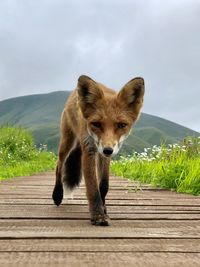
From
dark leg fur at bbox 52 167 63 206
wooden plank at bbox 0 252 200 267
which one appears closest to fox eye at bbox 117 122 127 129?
dark leg fur at bbox 52 167 63 206

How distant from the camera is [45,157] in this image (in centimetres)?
1991

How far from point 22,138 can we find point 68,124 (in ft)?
49.7

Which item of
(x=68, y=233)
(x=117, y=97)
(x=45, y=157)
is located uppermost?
(x=117, y=97)

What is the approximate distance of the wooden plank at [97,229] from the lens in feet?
9.27

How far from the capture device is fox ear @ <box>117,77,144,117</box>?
4.15m

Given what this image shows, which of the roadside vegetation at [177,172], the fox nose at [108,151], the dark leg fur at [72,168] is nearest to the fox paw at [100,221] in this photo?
the fox nose at [108,151]

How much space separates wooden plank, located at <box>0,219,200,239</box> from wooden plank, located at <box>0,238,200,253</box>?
0.40 ft

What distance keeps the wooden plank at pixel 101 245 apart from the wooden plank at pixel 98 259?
93 mm

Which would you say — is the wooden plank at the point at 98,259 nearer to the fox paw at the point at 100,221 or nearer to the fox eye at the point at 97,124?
the fox paw at the point at 100,221

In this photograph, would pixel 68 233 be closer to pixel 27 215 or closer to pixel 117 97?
pixel 27 215

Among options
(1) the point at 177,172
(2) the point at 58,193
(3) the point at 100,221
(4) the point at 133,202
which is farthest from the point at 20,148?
(3) the point at 100,221

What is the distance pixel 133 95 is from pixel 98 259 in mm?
2274

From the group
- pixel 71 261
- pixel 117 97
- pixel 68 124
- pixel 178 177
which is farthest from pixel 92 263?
pixel 178 177

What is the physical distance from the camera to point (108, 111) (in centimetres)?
390
